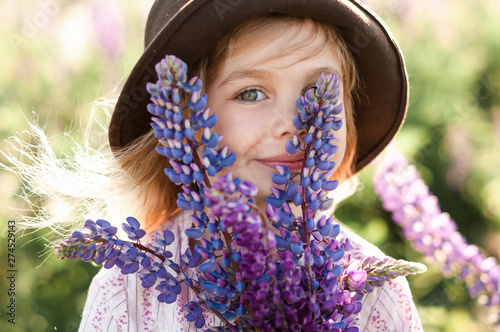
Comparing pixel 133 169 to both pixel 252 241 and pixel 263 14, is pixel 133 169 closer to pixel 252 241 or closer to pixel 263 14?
pixel 263 14

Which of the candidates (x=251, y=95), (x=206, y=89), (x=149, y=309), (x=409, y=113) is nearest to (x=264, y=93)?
(x=251, y=95)

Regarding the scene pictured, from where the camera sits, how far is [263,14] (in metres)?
1.44

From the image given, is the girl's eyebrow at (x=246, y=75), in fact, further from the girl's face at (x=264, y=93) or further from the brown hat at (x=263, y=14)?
the brown hat at (x=263, y=14)

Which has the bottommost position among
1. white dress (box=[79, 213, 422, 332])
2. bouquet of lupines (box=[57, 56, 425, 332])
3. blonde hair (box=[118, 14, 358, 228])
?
white dress (box=[79, 213, 422, 332])

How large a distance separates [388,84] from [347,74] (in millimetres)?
185

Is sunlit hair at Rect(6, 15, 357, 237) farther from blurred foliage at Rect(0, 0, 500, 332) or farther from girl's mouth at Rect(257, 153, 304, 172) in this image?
blurred foliage at Rect(0, 0, 500, 332)

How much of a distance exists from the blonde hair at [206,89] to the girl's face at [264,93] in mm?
21

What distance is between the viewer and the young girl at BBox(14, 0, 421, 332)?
141 centimetres

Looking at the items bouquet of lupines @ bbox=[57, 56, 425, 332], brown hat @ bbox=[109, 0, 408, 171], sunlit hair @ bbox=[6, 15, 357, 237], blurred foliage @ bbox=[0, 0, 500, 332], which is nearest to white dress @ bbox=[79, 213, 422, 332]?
sunlit hair @ bbox=[6, 15, 357, 237]

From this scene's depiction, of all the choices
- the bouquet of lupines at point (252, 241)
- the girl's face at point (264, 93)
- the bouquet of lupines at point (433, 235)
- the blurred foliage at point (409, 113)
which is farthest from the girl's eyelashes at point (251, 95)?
the blurred foliage at point (409, 113)

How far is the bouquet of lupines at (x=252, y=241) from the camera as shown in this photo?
0.98 m

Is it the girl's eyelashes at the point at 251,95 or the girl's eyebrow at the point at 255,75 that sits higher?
the girl's eyebrow at the point at 255,75

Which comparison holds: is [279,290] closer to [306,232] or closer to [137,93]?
[306,232]

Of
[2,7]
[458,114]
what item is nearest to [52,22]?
[2,7]
